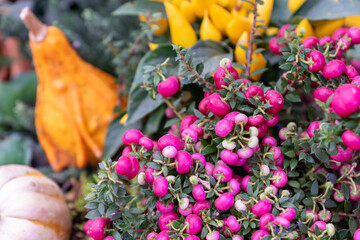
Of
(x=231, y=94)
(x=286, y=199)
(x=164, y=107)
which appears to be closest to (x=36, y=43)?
(x=164, y=107)

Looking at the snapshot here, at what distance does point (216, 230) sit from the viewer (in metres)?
0.45

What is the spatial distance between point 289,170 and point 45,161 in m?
0.75

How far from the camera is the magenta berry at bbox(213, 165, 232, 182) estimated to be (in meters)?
0.45

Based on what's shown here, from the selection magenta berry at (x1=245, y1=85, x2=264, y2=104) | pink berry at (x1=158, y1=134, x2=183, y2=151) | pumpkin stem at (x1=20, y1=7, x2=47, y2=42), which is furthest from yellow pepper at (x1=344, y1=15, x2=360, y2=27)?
pumpkin stem at (x1=20, y1=7, x2=47, y2=42)

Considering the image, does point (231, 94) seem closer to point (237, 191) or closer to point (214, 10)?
point (237, 191)

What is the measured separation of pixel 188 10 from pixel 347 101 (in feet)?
1.37

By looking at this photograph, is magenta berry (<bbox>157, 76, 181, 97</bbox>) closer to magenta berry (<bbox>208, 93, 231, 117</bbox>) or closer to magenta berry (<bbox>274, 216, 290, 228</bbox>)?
magenta berry (<bbox>208, 93, 231, 117</bbox>)

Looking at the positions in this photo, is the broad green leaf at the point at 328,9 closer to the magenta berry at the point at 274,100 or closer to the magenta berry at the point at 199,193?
the magenta berry at the point at 274,100

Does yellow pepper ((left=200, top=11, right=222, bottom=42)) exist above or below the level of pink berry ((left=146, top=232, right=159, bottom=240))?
above

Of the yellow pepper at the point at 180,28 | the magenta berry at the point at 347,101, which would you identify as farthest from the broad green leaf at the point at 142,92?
the magenta berry at the point at 347,101

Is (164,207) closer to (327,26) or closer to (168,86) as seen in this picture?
(168,86)

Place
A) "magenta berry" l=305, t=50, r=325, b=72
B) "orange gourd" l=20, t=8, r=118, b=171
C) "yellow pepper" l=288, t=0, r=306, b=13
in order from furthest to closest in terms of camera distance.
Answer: "orange gourd" l=20, t=8, r=118, b=171 < "yellow pepper" l=288, t=0, r=306, b=13 < "magenta berry" l=305, t=50, r=325, b=72

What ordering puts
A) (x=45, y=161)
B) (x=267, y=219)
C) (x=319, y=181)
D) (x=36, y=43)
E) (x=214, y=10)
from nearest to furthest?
1. (x=267, y=219)
2. (x=319, y=181)
3. (x=214, y=10)
4. (x=36, y=43)
5. (x=45, y=161)

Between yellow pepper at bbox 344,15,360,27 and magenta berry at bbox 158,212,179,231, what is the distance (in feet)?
1.64
